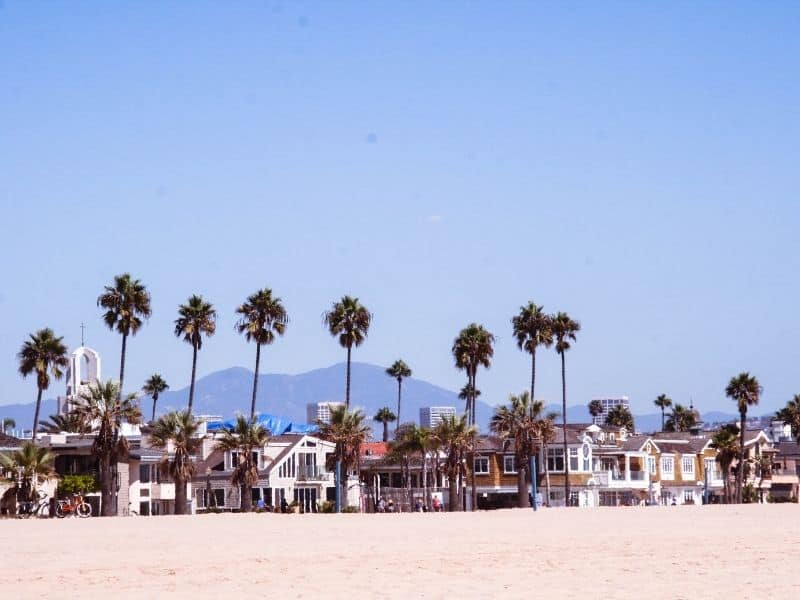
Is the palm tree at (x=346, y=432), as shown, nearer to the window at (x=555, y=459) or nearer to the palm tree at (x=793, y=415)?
the window at (x=555, y=459)

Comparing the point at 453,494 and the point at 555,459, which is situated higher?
the point at 555,459

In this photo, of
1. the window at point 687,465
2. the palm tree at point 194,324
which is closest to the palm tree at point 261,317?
the palm tree at point 194,324

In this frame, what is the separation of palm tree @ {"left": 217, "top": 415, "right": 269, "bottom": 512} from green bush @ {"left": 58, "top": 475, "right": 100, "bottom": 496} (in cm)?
877

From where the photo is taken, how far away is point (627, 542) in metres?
36.4

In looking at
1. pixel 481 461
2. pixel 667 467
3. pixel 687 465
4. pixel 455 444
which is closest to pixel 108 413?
pixel 455 444

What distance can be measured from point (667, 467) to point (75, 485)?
62.3 m

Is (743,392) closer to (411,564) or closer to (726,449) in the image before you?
(726,449)

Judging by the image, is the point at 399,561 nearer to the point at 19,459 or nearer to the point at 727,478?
the point at 19,459

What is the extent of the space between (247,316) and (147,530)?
4946 cm

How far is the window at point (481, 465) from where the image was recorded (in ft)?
357

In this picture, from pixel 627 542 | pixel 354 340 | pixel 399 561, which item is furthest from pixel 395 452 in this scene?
pixel 399 561

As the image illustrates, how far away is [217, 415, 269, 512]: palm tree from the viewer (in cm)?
8219

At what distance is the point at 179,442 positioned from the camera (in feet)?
255

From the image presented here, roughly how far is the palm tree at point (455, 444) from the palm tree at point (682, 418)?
272 feet
